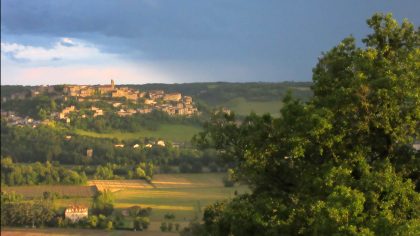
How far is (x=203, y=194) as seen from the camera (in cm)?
4553

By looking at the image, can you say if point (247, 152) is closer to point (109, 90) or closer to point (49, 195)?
point (49, 195)

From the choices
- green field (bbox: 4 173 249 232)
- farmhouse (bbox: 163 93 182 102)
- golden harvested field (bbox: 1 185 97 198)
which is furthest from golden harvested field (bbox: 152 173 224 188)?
farmhouse (bbox: 163 93 182 102)

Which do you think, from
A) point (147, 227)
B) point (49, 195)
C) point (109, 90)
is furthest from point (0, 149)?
point (109, 90)

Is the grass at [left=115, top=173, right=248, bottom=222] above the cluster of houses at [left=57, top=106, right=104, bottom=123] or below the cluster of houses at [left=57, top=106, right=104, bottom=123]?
A: below

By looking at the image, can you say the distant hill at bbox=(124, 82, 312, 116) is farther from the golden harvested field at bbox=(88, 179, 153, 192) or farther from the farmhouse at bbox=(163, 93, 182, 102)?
the golden harvested field at bbox=(88, 179, 153, 192)

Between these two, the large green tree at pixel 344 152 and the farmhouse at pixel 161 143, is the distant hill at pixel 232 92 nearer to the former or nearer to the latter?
the farmhouse at pixel 161 143

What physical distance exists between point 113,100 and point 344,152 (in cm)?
6808

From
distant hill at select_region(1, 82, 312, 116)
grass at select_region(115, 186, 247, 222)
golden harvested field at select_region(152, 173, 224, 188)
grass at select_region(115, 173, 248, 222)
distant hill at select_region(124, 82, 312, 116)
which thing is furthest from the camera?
distant hill at select_region(124, 82, 312, 116)

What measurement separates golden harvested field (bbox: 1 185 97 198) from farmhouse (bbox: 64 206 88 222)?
186 inches

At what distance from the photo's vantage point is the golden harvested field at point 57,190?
46050 mm

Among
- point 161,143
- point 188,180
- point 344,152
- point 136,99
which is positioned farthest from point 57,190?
point 344,152

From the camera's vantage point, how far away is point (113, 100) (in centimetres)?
7669

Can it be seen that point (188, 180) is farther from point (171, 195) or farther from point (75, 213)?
point (75, 213)

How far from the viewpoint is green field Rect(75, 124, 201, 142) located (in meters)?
62.8
